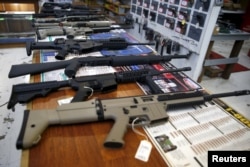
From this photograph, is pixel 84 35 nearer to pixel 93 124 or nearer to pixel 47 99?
pixel 47 99

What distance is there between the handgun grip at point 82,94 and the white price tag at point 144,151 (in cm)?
36

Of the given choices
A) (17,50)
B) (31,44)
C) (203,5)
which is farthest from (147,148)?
(17,50)

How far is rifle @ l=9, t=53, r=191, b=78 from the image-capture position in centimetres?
114

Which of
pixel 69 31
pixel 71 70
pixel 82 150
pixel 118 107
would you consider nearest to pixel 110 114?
pixel 118 107

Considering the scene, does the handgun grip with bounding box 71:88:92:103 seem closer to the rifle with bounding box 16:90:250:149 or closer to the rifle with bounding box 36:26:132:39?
the rifle with bounding box 16:90:250:149

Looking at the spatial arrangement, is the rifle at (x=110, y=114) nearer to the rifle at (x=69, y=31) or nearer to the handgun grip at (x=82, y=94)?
the handgun grip at (x=82, y=94)

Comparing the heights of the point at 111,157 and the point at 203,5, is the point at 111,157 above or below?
below

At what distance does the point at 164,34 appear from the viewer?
2.43 metres

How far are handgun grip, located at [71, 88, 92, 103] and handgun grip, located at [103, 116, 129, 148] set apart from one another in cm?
24

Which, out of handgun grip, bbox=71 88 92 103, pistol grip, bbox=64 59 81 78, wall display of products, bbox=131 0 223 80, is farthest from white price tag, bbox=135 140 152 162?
wall display of products, bbox=131 0 223 80

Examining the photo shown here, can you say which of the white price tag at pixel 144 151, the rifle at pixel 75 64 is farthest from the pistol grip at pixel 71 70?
the white price tag at pixel 144 151

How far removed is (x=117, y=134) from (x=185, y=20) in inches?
65.9

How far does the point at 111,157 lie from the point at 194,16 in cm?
167

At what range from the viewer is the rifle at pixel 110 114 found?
28.0 inches
